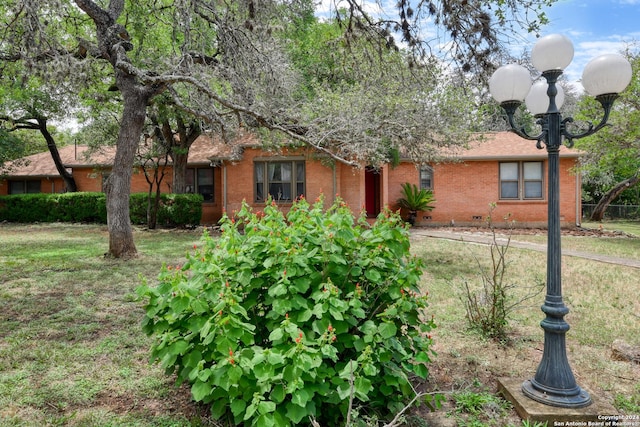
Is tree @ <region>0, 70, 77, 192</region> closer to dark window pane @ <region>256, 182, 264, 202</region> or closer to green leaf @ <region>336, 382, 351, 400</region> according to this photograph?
dark window pane @ <region>256, 182, 264, 202</region>

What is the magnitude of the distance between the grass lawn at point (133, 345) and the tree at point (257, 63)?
299 centimetres

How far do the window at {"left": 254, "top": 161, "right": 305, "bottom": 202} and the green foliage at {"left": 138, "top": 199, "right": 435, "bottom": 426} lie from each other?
13502mm

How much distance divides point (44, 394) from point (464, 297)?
17.2 ft

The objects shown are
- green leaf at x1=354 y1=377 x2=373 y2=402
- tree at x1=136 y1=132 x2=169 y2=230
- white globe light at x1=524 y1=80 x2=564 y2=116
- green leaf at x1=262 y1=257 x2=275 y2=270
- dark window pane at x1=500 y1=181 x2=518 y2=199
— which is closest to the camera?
green leaf at x1=354 y1=377 x2=373 y2=402

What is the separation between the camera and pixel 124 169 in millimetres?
9797

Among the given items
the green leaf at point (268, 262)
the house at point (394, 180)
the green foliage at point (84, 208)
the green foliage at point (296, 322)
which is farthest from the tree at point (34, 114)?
the green leaf at point (268, 262)

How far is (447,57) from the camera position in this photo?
5285 mm

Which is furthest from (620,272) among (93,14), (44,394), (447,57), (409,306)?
(93,14)

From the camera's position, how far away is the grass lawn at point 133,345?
3219 millimetres

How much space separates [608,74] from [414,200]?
1402 cm

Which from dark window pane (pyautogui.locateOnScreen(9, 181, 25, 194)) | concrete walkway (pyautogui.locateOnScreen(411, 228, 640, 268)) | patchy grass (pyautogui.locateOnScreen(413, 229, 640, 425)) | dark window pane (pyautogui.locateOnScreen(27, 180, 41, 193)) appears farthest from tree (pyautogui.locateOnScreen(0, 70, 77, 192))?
patchy grass (pyautogui.locateOnScreen(413, 229, 640, 425))

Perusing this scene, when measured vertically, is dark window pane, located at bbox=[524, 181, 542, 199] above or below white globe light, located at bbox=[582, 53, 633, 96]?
below

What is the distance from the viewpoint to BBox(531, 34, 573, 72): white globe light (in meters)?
3.33

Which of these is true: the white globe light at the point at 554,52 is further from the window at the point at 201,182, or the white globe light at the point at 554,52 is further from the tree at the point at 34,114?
the tree at the point at 34,114
